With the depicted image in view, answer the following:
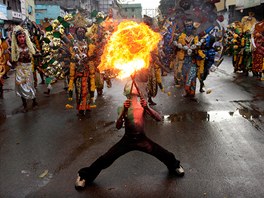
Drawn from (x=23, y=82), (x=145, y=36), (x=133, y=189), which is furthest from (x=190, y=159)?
(x=23, y=82)

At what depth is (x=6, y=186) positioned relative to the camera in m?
4.11

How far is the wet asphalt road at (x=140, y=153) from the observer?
396 cm

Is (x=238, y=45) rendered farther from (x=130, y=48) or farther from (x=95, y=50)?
(x=130, y=48)

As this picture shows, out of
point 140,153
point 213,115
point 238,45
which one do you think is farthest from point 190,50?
point 238,45

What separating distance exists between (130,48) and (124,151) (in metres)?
1.31

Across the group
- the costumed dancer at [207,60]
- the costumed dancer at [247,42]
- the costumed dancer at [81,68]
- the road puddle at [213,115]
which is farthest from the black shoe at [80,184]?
the costumed dancer at [247,42]

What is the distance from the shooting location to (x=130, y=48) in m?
3.75

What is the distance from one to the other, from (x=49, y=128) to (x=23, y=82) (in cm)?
186

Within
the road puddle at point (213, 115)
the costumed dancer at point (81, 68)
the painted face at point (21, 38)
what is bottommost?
the road puddle at point (213, 115)

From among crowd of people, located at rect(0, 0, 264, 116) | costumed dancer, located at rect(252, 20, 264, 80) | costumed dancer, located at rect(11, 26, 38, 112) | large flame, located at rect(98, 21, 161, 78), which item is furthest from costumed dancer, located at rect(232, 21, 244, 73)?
large flame, located at rect(98, 21, 161, 78)

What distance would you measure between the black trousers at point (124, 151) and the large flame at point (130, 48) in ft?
2.76

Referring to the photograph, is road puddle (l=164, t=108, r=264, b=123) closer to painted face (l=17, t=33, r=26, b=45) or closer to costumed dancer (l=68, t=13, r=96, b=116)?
costumed dancer (l=68, t=13, r=96, b=116)

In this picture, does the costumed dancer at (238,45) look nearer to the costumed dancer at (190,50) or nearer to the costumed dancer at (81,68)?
the costumed dancer at (190,50)

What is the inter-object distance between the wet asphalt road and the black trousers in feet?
0.76
